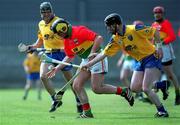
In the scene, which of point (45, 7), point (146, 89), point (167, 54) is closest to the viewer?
point (146, 89)

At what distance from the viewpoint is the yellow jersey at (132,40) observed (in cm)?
1598

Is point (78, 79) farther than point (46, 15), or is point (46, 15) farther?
point (46, 15)

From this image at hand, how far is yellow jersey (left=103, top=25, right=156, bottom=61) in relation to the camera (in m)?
16.0

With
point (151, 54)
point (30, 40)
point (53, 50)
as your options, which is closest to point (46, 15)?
point (53, 50)

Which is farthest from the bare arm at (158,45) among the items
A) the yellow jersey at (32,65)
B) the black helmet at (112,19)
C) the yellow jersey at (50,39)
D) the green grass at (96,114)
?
the yellow jersey at (32,65)

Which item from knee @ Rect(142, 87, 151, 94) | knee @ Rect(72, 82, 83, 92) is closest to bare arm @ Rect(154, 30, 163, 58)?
knee @ Rect(142, 87, 151, 94)

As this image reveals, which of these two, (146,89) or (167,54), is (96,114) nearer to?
(146,89)

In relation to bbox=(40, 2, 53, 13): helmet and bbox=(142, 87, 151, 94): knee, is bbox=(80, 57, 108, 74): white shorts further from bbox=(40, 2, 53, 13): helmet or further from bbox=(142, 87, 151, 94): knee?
bbox=(40, 2, 53, 13): helmet

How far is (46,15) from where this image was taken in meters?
18.8

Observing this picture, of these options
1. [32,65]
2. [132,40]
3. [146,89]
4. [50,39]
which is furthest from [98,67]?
[32,65]

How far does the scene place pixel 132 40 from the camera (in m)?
16.0

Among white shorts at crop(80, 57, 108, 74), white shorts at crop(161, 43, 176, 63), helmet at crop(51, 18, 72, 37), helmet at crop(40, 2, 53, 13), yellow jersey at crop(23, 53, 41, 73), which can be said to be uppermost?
helmet at crop(40, 2, 53, 13)

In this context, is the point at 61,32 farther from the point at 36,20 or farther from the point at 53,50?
the point at 36,20

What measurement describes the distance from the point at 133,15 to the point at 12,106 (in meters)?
18.7
